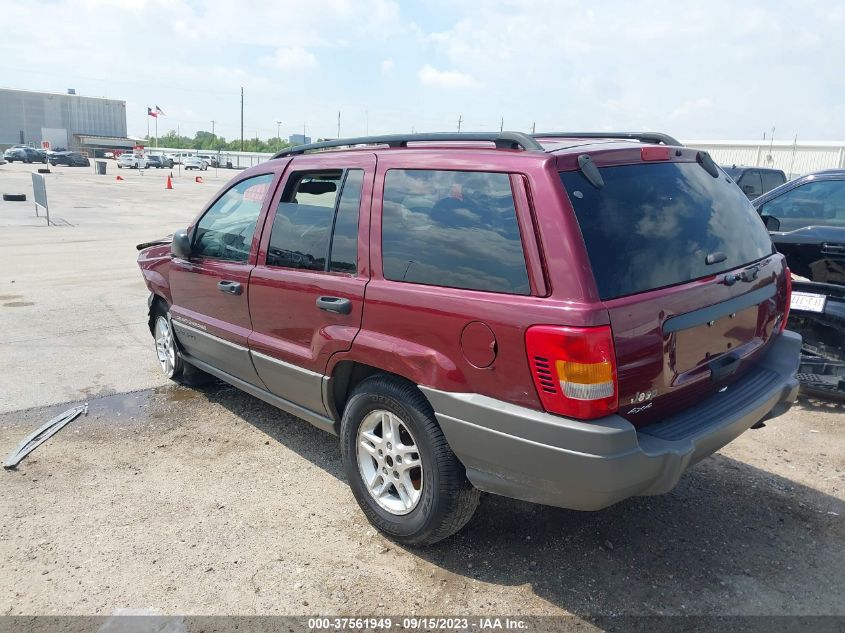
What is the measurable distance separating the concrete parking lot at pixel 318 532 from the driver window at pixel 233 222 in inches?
50.6

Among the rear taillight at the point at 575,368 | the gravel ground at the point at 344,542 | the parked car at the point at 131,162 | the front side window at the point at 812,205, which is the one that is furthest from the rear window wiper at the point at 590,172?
the parked car at the point at 131,162

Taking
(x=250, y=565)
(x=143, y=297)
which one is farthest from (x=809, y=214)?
(x=143, y=297)

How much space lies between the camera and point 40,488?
3.78m

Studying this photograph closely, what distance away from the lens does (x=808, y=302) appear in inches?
200

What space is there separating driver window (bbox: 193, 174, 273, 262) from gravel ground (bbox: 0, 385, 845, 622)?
1.32m

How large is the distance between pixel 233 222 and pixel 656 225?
2.82 metres

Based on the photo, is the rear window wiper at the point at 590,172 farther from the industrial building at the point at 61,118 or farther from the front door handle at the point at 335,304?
the industrial building at the point at 61,118

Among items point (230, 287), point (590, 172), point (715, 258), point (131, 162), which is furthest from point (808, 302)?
point (131, 162)

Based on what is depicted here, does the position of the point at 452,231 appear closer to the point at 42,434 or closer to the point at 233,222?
the point at 233,222

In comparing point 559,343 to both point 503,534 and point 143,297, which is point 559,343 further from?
point 143,297

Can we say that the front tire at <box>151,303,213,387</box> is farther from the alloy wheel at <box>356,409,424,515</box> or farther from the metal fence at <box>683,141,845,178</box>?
the metal fence at <box>683,141,845,178</box>

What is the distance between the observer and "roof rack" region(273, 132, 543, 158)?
2906 millimetres

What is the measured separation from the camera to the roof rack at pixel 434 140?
2.91m

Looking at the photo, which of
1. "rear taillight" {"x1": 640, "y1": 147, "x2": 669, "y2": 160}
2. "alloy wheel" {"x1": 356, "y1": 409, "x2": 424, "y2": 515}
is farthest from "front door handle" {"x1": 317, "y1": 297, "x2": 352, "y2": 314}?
"rear taillight" {"x1": 640, "y1": 147, "x2": 669, "y2": 160}
